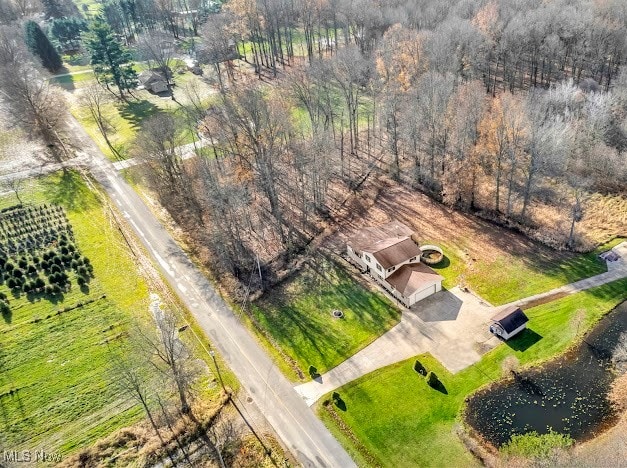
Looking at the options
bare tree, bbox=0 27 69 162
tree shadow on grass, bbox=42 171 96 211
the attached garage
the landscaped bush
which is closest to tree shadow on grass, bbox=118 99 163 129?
bare tree, bbox=0 27 69 162

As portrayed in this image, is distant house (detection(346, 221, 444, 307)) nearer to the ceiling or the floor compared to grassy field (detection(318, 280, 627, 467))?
nearer to the ceiling

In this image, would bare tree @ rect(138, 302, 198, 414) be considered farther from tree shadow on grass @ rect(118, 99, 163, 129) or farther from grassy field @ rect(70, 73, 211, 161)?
tree shadow on grass @ rect(118, 99, 163, 129)

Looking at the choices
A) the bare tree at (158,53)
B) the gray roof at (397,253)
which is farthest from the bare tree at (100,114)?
the gray roof at (397,253)

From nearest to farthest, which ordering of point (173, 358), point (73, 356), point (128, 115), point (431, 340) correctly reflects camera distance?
point (173, 358) → point (431, 340) → point (73, 356) → point (128, 115)

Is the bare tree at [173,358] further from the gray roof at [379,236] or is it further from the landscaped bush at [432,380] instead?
the gray roof at [379,236]

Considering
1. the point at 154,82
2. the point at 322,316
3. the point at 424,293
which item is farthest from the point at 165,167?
the point at 154,82

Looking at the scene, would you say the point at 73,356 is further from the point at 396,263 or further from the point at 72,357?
the point at 396,263
